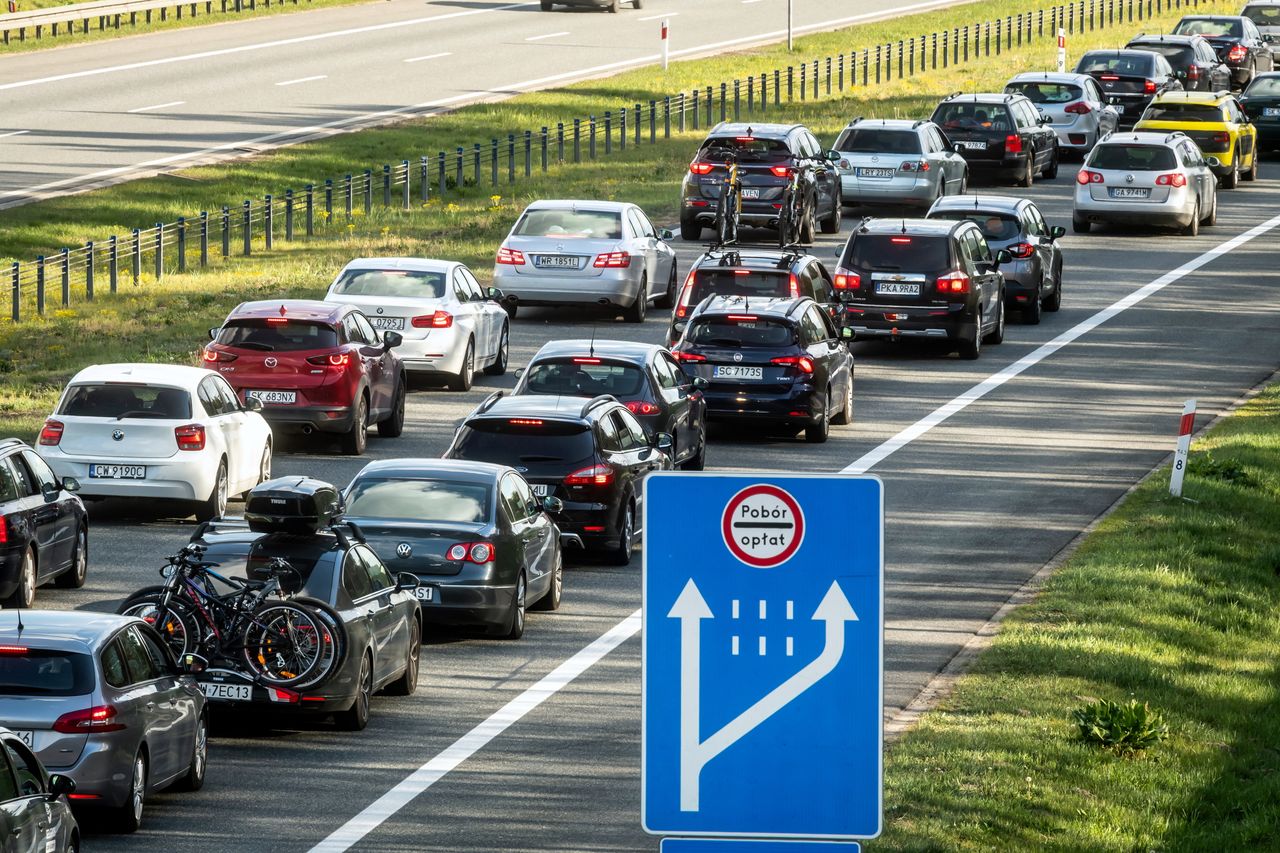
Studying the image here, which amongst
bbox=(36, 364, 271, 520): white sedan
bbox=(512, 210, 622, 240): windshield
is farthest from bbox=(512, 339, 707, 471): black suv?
bbox=(512, 210, 622, 240): windshield

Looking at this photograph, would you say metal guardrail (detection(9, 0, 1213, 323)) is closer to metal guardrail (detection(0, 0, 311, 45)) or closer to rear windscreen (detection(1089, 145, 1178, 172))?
rear windscreen (detection(1089, 145, 1178, 172))

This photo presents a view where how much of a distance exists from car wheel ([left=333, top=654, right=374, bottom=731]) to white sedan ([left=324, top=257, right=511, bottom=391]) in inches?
527

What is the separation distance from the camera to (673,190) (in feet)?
156

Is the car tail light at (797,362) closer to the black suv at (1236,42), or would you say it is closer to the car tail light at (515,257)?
the car tail light at (515,257)

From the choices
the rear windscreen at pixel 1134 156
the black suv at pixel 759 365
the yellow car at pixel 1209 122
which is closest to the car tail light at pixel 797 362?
the black suv at pixel 759 365

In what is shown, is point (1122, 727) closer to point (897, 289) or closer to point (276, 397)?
point (276, 397)

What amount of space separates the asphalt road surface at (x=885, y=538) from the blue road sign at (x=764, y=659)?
7698 millimetres

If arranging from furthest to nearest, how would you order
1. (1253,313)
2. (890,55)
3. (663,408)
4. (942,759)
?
(890,55)
(1253,313)
(663,408)
(942,759)

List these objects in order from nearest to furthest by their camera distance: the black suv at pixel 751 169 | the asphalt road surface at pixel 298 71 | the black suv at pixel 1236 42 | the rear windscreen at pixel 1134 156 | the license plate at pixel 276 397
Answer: the license plate at pixel 276 397
the black suv at pixel 751 169
the rear windscreen at pixel 1134 156
the asphalt road surface at pixel 298 71
the black suv at pixel 1236 42

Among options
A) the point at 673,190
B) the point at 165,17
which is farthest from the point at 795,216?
the point at 165,17

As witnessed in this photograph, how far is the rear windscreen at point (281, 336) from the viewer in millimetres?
26375

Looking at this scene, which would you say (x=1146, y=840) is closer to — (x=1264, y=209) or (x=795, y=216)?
(x=795, y=216)

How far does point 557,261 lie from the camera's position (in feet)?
113

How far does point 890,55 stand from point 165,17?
18885 millimetres
